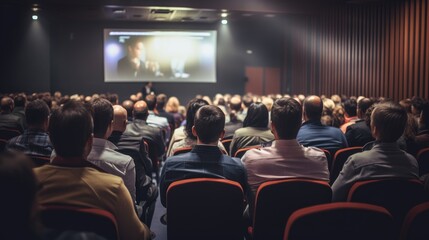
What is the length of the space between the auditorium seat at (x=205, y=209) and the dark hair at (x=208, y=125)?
1.66 feet

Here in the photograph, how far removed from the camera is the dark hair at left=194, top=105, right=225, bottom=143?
246 cm

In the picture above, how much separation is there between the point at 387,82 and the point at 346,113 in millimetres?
4903

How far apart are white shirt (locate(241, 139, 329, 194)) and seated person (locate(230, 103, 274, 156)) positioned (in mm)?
1269

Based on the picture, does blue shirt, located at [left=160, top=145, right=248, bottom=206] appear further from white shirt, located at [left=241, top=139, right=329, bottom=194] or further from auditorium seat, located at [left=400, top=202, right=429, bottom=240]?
auditorium seat, located at [left=400, top=202, right=429, bottom=240]

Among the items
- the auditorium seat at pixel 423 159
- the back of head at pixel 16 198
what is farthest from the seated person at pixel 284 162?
the back of head at pixel 16 198

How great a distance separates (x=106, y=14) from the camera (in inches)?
480

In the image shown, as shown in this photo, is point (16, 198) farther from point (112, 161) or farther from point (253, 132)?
point (253, 132)

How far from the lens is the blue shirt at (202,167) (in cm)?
231

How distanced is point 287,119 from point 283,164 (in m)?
0.30

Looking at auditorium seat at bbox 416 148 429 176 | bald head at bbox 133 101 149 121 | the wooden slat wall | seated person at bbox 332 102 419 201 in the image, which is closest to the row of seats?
seated person at bbox 332 102 419 201

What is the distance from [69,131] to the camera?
1733 millimetres

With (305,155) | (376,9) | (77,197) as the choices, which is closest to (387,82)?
(376,9)

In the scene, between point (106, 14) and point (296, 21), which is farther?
point (296, 21)

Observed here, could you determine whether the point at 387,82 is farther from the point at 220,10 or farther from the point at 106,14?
the point at 106,14
